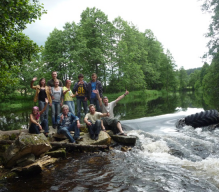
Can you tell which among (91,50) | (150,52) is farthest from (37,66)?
(150,52)

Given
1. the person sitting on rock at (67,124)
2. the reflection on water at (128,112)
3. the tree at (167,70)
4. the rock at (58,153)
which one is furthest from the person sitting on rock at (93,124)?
the tree at (167,70)

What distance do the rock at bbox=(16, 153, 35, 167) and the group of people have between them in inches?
62.3

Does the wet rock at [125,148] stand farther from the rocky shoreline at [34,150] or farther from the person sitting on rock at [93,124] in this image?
the person sitting on rock at [93,124]

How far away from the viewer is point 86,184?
4289 mm

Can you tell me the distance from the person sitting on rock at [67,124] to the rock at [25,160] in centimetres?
177

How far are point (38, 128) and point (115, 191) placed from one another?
4.22 meters

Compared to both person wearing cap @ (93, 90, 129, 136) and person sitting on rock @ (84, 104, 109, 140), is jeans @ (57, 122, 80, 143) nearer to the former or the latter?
person sitting on rock @ (84, 104, 109, 140)

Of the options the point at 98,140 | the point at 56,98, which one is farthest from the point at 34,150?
the point at 56,98

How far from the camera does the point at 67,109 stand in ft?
23.8

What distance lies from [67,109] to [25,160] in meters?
2.52

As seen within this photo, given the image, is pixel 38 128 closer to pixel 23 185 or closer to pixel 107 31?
pixel 23 185

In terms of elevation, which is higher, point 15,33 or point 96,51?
point 96,51

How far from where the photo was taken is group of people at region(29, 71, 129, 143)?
706cm

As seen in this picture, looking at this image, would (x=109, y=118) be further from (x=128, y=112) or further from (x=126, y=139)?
(x=128, y=112)
